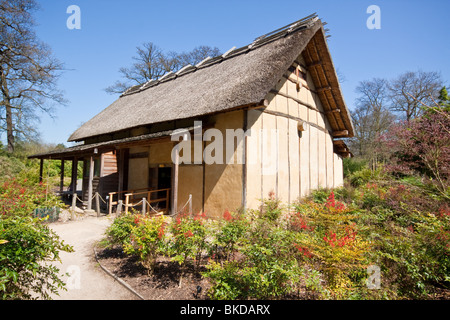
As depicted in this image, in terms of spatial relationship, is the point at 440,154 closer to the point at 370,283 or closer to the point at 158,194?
the point at 370,283

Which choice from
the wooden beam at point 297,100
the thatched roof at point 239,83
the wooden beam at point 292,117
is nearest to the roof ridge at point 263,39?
the thatched roof at point 239,83

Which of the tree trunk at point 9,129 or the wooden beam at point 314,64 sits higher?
the wooden beam at point 314,64

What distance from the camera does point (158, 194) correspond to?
10469mm

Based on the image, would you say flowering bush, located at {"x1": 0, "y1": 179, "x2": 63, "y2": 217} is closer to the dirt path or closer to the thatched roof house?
the dirt path

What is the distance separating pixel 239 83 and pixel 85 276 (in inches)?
255

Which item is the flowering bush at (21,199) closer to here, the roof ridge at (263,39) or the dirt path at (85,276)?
the dirt path at (85,276)

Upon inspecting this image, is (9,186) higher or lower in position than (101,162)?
lower

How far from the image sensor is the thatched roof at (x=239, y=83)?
274 inches

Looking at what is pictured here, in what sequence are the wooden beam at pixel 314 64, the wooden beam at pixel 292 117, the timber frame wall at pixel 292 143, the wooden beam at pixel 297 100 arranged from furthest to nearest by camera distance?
1. the wooden beam at pixel 314 64
2. the wooden beam at pixel 297 100
3. the wooden beam at pixel 292 117
4. the timber frame wall at pixel 292 143

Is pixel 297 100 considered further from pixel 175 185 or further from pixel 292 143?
pixel 175 185

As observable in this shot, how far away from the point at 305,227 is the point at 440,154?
426cm

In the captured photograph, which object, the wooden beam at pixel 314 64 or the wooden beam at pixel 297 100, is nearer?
the wooden beam at pixel 297 100

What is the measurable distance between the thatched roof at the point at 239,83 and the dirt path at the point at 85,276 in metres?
4.78
